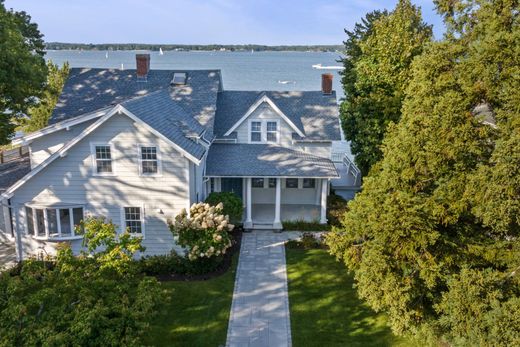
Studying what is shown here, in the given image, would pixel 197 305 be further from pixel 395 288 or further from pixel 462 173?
pixel 462 173

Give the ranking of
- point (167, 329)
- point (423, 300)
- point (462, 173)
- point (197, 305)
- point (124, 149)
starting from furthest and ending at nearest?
point (124, 149) → point (197, 305) → point (167, 329) → point (423, 300) → point (462, 173)

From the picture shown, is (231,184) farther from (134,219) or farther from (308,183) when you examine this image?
(134,219)

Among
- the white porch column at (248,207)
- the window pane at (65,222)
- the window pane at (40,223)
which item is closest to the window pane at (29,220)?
the window pane at (40,223)

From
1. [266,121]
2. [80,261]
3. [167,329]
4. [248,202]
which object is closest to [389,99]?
[266,121]

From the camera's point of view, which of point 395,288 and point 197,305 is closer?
point 395,288

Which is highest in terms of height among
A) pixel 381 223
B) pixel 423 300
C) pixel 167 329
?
pixel 381 223

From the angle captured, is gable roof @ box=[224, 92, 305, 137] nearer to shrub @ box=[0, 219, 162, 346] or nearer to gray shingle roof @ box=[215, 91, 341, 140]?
gray shingle roof @ box=[215, 91, 341, 140]
